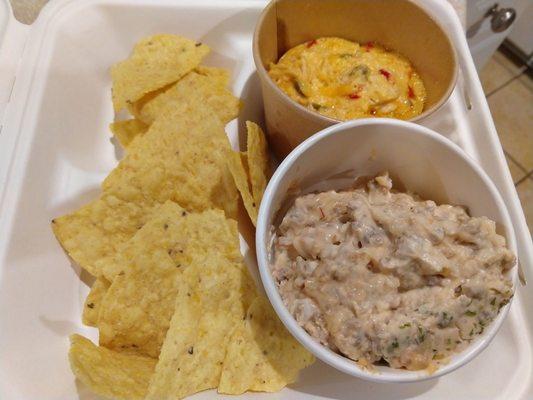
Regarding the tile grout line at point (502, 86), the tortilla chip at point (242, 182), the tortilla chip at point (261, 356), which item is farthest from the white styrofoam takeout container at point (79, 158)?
the tile grout line at point (502, 86)

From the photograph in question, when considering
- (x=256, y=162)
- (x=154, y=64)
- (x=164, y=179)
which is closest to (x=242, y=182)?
(x=256, y=162)

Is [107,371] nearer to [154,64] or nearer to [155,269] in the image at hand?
[155,269]

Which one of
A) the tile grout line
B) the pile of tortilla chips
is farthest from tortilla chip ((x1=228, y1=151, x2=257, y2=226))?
the tile grout line

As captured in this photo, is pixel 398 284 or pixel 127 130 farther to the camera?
pixel 127 130

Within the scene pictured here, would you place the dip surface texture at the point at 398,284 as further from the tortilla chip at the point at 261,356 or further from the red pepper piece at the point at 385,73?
the red pepper piece at the point at 385,73

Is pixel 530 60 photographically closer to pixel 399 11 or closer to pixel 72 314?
pixel 399 11

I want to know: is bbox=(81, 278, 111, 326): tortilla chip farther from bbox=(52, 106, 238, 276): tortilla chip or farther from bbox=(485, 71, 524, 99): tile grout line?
bbox=(485, 71, 524, 99): tile grout line

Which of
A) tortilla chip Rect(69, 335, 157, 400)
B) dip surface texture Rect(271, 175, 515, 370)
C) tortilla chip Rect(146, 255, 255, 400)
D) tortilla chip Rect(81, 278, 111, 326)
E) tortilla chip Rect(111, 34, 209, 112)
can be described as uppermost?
dip surface texture Rect(271, 175, 515, 370)
